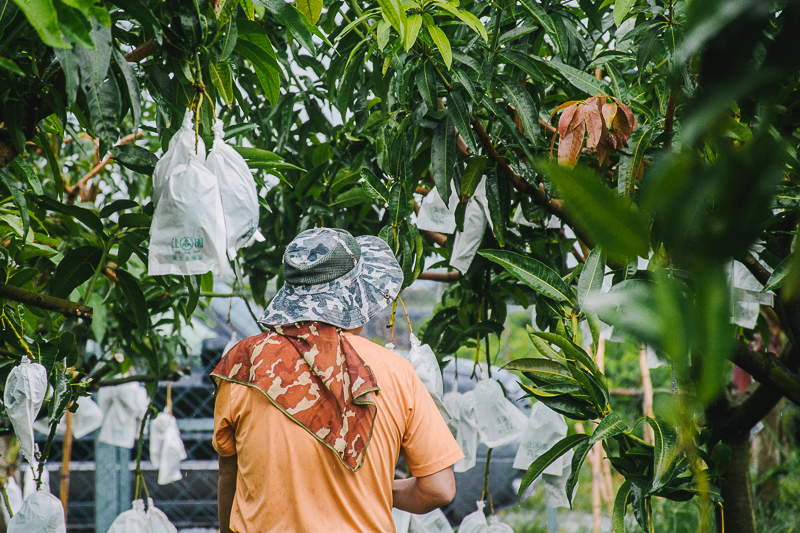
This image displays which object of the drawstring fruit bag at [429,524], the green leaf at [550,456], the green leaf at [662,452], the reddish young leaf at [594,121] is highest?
the reddish young leaf at [594,121]

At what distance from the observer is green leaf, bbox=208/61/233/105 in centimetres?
100

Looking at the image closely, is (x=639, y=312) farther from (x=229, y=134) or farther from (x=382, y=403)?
(x=229, y=134)

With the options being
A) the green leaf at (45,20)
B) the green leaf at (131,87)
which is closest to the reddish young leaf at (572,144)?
the green leaf at (131,87)

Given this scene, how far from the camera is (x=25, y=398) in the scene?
1152 mm

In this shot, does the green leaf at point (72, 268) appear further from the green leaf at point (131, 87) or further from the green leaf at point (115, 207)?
the green leaf at point (131, 87)

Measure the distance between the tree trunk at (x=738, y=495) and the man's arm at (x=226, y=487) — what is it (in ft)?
3.83

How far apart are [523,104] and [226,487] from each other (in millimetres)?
955

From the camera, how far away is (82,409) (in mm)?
2207

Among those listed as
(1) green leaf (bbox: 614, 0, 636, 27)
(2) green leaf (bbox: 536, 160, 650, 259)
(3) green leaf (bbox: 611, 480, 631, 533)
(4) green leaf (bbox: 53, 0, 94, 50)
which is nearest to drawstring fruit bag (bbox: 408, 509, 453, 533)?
(3) green leaf (bbox: 611, 480, 631, 533)

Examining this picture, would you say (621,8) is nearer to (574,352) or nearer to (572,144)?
(572,144)

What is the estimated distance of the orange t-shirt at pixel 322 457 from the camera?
3.56 feet

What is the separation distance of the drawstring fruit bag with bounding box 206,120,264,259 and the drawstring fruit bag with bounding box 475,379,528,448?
2.74ft

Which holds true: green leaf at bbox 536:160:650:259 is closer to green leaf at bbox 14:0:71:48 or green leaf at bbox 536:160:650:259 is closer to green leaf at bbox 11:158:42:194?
green leaf at bbox 14:0:71:48

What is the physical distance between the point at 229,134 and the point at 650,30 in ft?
2.76
